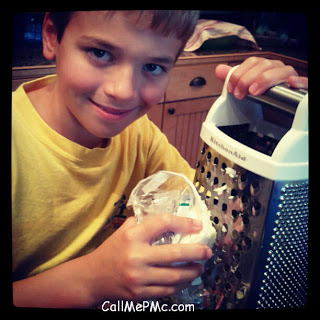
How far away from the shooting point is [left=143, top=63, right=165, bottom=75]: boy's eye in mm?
442

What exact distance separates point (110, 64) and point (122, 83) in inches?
1.1

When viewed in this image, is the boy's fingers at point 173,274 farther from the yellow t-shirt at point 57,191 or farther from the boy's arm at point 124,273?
the yellow t-shirt at point 57,191

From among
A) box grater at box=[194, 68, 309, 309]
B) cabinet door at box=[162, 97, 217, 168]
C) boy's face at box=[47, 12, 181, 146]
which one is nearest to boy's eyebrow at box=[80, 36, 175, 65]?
boy's face at box=[47, 12, 181, 146]

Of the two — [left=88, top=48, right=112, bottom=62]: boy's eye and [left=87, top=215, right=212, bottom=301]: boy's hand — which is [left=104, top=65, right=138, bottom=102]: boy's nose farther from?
[left=87, top=215, right=212, bottom=301]: boy's hand

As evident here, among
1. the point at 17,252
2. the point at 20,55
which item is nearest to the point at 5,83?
the point at 20,55

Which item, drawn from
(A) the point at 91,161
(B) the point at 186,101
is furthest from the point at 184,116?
(A) the point at 91,161

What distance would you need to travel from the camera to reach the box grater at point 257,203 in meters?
0.40

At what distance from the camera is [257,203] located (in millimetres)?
429

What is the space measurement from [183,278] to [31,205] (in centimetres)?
24

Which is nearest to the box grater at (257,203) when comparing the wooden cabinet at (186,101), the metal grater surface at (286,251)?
the metal grater surface at (286,251)

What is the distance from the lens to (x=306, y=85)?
0.44m

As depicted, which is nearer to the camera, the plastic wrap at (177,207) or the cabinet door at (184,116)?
the plastic wrap at (177,207)

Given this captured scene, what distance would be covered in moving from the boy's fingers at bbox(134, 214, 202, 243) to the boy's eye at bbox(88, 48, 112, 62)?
8.2 inches

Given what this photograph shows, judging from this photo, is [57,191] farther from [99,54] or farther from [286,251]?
[286,251]
